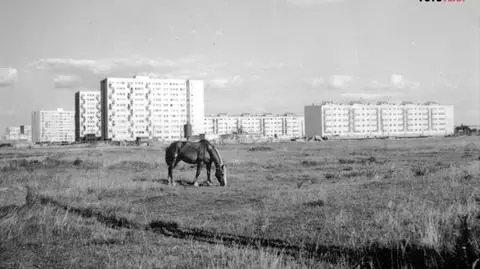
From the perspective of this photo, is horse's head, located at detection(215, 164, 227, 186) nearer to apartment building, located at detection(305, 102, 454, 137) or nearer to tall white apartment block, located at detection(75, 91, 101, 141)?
tall white apartment block, located at detection(75, 91, 101, 141)

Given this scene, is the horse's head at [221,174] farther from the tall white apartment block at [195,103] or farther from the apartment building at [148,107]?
the tall white apartment block at [195,103]

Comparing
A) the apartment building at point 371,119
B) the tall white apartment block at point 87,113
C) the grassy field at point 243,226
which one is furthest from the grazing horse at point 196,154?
the apartment building at point 371,119

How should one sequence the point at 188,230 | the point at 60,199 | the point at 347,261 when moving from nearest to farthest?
the point at 347,261
the point at 188,230
the point at 60,199

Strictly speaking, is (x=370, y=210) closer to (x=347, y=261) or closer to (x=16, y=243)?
(x=347, y=261)

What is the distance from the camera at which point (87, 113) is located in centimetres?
16875

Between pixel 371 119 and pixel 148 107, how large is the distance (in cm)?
9212

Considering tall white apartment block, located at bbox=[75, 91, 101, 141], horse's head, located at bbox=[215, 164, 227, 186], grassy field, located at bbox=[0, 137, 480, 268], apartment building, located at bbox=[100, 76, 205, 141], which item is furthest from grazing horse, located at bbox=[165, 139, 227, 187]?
tall white apartment block, located at bbox=[75, 91, 101, 141]

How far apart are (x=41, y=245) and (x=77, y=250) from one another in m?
0.86

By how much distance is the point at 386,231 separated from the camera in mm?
9281

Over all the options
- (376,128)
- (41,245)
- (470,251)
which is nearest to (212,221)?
(41,245)

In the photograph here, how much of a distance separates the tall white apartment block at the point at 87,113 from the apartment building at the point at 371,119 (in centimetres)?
8074

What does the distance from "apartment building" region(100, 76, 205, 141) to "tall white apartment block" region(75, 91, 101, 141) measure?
72.1 feet

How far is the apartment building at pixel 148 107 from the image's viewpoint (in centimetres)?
14200

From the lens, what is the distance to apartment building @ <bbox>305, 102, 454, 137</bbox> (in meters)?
180
